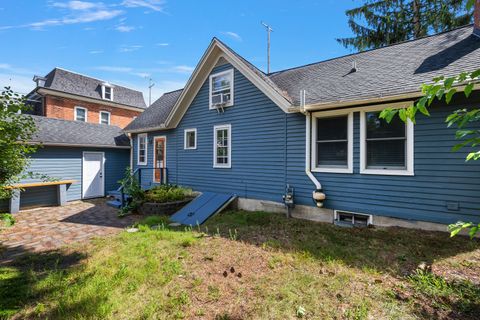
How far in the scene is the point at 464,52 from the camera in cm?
551

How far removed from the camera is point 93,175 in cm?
1175

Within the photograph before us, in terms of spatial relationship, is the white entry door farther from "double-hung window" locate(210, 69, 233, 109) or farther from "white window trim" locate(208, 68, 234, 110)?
"double-hung window" locate(210, 69, 233, 109)

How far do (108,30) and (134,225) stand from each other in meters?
7.07

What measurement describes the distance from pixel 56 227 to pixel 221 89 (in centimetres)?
693

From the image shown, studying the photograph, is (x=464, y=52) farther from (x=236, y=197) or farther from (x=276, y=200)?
(x=236, y=197)

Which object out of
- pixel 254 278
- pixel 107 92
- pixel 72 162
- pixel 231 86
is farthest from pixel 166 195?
pixel 107 92

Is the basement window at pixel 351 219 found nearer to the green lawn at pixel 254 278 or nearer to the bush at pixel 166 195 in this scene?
the green lawn at pixel 254 278

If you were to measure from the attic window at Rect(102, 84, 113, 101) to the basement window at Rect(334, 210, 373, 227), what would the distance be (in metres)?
19.9

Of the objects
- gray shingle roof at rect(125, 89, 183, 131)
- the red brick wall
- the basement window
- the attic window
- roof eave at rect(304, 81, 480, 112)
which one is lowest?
the basement window

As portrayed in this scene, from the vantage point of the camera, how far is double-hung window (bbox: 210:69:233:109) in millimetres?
8531

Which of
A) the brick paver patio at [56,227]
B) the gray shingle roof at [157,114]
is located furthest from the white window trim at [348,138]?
the gray shingle roof at [157,114]

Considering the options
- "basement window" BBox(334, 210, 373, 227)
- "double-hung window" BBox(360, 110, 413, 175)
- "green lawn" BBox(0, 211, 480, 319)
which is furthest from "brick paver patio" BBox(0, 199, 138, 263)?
"double-hung window" BBox(360, 110, 413, 175)

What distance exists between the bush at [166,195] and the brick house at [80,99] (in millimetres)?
12040

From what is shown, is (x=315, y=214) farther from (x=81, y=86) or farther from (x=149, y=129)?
(x=81, y=86)
